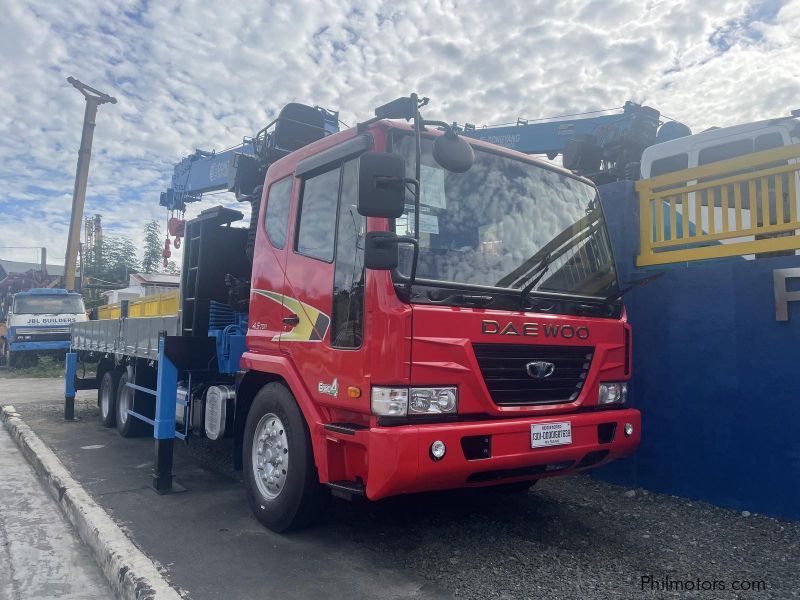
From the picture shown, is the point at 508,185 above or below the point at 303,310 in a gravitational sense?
above

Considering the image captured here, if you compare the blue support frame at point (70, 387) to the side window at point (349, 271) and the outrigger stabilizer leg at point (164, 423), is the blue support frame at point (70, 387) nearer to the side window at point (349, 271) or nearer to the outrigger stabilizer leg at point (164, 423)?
the outrigger stabilizer leg at point (164, 423)

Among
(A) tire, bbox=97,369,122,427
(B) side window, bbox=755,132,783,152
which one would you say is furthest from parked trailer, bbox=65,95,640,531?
(A) tire, bbox=97,369,122,427

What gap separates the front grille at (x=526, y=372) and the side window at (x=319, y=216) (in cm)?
117

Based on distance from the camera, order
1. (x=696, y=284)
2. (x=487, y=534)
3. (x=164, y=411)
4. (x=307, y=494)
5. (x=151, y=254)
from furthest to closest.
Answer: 1. (x=151, y=254)
2. (x=164, y=411)
3. (x=696, y=284)
4. (x=487, y=534)
5. (x=307, y=494)

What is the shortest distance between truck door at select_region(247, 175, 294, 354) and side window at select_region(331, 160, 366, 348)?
691mm

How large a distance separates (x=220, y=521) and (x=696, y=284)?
3955 mm

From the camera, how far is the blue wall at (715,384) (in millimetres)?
4223

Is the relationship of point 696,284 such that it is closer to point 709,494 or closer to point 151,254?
point 709,494

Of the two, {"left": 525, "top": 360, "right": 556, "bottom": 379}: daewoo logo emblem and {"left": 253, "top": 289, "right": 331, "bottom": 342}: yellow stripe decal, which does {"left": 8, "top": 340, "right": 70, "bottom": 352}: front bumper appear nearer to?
{"left": 253, "top": 289, "right": 331, "bottom": 342}: yellow stripe decal

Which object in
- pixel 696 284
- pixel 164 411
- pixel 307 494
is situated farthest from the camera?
pixel 164 411

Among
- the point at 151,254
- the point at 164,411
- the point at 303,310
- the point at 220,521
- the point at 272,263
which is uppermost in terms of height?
the point at 151,254

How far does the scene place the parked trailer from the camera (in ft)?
10.7

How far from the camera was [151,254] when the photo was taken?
49.2m

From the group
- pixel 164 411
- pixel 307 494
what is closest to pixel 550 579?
pixel 307 494
